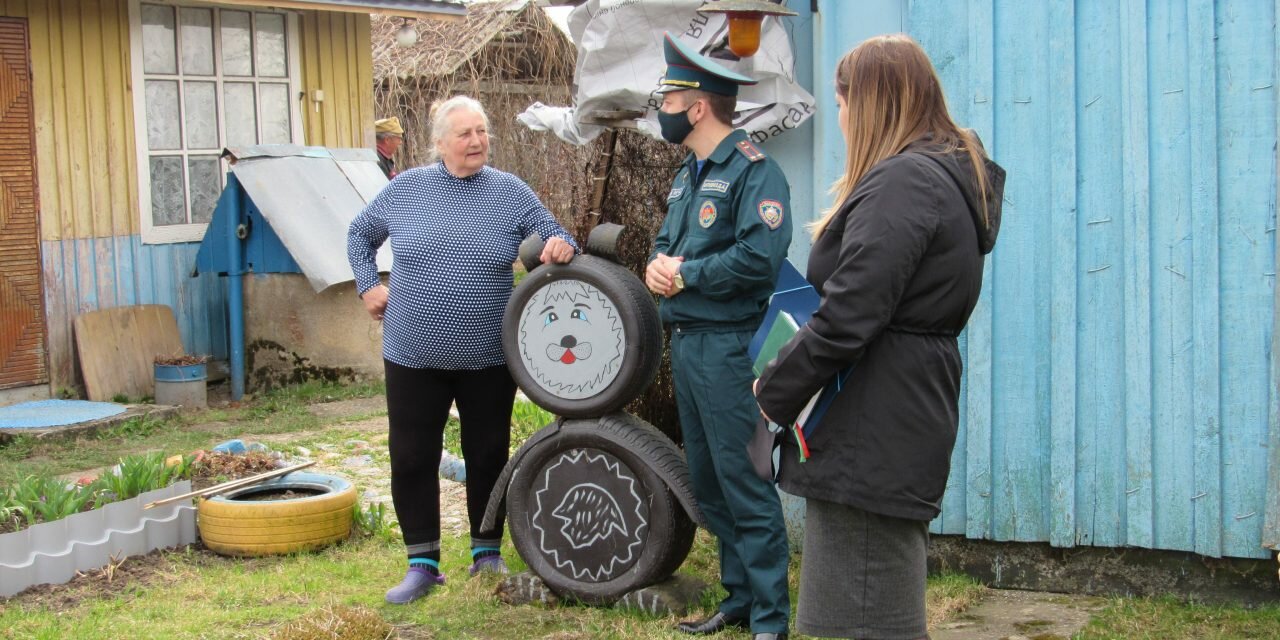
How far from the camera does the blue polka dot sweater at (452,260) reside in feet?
14.9

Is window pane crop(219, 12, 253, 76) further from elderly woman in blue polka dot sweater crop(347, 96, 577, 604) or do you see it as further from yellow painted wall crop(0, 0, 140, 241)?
elderly woman in blue polka dot sweater crop(347, 96, 577, 604)

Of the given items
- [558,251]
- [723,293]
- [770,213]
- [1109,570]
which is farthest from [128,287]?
[1109,570]

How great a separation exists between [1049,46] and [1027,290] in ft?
2.65

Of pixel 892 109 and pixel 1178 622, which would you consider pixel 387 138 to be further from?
pixel 892 109

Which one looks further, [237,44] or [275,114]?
[275,114]

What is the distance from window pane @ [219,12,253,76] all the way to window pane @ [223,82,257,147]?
0.12 m

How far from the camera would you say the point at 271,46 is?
10469 millimetres


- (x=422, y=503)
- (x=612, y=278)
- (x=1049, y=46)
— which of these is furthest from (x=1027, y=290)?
(x=422, y=503)

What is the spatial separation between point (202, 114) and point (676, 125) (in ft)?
23.2

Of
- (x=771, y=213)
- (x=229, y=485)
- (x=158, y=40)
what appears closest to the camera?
(x=771, y=213)

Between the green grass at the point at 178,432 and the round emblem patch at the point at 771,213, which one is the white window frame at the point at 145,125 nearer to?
the green grass at the point at 178,432

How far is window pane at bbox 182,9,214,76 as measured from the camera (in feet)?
32.5

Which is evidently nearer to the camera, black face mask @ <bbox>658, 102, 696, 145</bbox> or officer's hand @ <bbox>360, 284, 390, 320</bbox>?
black face mask @ <bbox>658, 102, 696, 145</bbox>

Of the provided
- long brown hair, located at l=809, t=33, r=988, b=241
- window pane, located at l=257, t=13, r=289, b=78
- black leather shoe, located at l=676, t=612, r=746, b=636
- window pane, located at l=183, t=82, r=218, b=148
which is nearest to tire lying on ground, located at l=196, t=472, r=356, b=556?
black leather shoe, located at l=676, t=612, r=746, b=636
